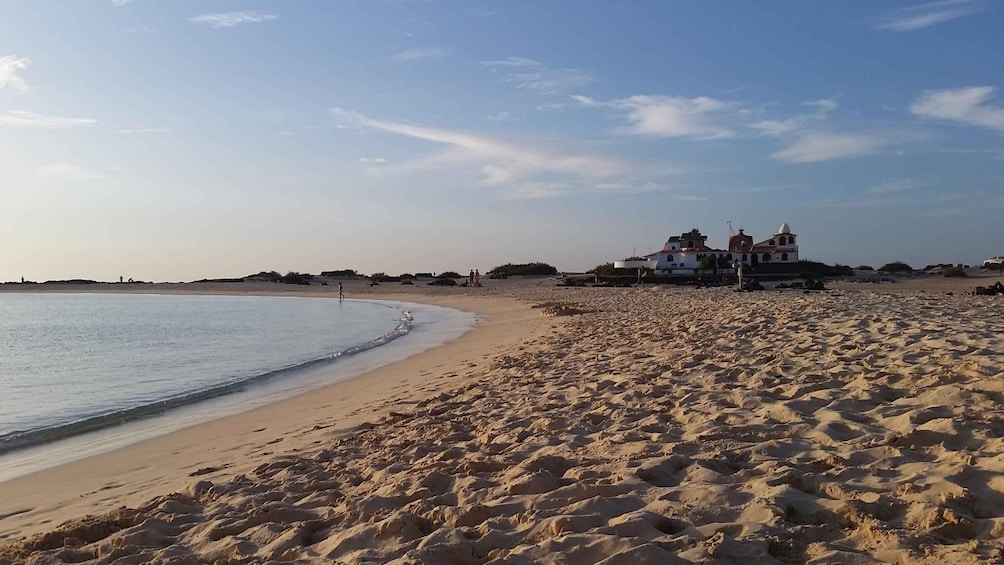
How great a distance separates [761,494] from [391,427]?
4279 mm

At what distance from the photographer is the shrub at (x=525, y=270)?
78812mm

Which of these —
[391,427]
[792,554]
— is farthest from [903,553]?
[391,427]

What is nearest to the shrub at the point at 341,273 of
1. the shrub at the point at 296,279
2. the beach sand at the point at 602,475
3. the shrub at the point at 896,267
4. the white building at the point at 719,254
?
the shrub at the point at 296,279

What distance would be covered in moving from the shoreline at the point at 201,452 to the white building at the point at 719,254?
5178cm

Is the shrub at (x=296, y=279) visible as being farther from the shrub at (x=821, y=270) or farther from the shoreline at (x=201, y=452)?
the shoreline at (x=201, y=452)

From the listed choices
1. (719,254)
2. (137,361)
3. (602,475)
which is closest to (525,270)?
(719,254)

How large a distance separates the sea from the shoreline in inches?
20.9

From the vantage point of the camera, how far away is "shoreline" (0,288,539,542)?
557 cm

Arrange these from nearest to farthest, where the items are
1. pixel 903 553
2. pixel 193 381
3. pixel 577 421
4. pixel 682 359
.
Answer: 1. pixel 903 553
2. pixel 577 421
3. pixel 682 359
4. pixel 193 381

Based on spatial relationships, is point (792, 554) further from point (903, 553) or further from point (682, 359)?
point (682, 359)

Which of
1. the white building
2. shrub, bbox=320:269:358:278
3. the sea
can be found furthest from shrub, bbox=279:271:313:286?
the sea

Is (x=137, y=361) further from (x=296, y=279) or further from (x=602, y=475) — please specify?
(x=296, y=279)

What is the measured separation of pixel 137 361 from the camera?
1541cm

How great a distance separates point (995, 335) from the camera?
8.66 metres
